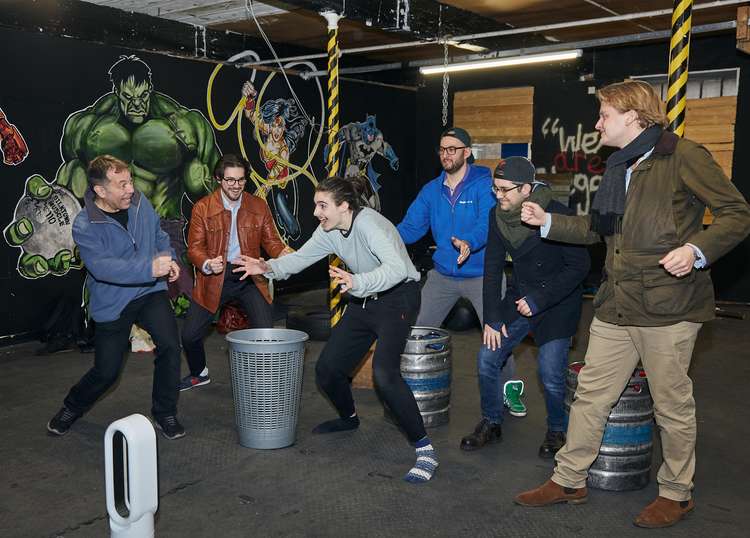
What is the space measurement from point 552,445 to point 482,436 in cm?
46

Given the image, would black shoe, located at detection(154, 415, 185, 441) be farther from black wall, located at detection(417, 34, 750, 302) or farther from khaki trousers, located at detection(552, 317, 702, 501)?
black wall, located at detection(417, 34, 750, 302)

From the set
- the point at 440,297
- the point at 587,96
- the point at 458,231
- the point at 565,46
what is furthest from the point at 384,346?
the point at 587,96

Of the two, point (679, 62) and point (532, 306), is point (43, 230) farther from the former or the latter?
point (679, 62)

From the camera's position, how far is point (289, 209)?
11320 mm

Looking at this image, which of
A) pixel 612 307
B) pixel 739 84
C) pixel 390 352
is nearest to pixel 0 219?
pixel 390 352

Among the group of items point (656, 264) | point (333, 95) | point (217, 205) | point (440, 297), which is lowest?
point (440, 297)

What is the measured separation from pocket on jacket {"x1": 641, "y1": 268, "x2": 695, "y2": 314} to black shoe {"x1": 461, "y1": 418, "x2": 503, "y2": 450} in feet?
5.86

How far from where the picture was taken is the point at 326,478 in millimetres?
4488

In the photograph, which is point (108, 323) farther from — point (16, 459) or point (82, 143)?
point (82, 143)

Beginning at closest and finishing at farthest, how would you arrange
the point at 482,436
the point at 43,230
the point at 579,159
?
the point at 482,436 < the point at 43,230 < the point at 579,159

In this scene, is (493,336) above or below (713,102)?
below

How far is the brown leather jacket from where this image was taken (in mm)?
5840

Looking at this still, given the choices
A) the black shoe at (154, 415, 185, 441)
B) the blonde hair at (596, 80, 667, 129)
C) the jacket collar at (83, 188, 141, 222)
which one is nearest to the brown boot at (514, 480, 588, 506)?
the blonde hair at (596, 80, 667, 129)

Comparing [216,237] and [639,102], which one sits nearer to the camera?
[639,102]
